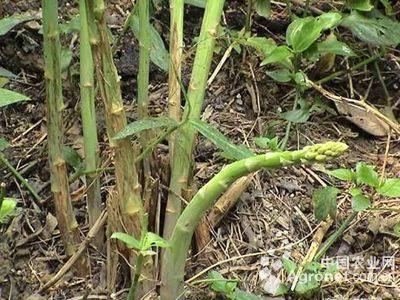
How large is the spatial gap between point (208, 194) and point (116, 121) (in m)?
0.22

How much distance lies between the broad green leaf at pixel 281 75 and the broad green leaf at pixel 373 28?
199 millimetres

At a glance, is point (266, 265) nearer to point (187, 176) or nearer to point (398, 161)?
point (187, 176)

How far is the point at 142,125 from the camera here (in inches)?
45.6

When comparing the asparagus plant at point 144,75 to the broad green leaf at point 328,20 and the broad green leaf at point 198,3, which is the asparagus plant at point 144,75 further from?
the broad green leaf at point 328,20

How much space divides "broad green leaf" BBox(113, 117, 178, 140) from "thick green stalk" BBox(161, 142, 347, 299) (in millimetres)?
148

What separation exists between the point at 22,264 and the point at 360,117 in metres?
0.91

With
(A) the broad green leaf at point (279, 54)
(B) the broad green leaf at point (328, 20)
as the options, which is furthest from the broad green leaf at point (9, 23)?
(B) the broad green leaf at point (328, 20)

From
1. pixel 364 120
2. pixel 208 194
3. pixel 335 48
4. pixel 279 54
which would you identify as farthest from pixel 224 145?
pixel 364 120

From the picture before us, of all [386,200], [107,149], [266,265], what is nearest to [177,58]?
[107,149]

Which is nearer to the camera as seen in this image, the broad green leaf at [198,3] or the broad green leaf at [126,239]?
the broad green leaf at [126,239]

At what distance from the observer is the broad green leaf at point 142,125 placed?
1.15 meters

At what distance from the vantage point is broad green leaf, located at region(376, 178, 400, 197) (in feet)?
4.21

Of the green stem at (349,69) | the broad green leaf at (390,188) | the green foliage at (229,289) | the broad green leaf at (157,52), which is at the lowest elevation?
the green foliage at (229,289)

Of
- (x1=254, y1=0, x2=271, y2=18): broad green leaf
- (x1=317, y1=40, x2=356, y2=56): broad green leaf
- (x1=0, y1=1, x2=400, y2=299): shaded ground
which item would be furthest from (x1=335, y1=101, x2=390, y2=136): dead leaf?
(x1=254, y1=0, x2=271, y2=18): broad green leaf
